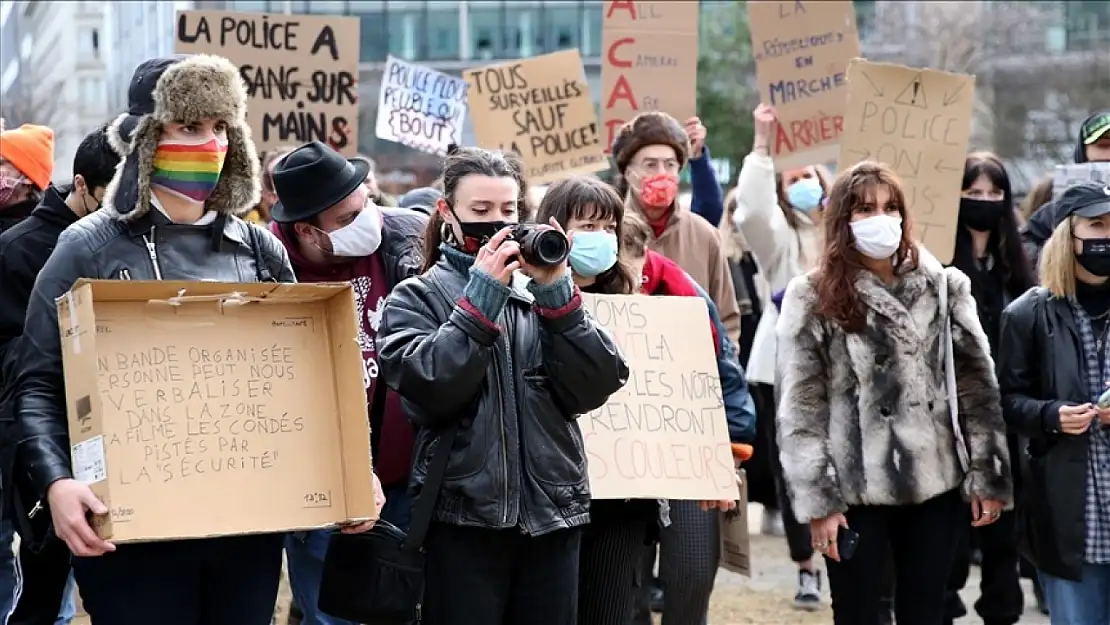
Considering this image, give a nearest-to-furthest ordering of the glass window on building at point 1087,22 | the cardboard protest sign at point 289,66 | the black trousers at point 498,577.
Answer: the black trousers at point 498,577 < the cardboard protest sign at point 289,66 < the glass window on building at point 1087,22

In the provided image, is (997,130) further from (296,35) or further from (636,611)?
(636,611)

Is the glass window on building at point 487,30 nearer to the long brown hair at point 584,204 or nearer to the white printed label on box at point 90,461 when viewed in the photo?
the long brown hair at point 584,204

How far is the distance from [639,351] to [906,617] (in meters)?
1.36

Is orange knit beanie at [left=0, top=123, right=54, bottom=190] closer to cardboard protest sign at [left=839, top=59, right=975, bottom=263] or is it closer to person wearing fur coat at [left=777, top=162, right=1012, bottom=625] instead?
person wearing fur coat at [left=777, top=162, right=1012, bottom=625]

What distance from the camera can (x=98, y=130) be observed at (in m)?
5.77

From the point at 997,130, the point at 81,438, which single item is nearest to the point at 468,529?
the point at 81,438

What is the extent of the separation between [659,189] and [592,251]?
5.99ft

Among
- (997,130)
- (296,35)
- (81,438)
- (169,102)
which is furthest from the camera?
(997,130)

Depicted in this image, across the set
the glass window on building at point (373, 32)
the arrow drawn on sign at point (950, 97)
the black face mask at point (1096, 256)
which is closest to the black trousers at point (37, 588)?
the black face mask at point (1096, 256)

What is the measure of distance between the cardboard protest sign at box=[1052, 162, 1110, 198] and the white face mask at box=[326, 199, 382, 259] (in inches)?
142

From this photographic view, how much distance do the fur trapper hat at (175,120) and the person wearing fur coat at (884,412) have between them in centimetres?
240

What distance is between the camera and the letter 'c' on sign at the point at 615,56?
10.6m

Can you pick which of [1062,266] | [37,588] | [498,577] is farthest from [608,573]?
[37,588]

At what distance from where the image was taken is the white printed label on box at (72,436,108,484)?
415 centimetres
